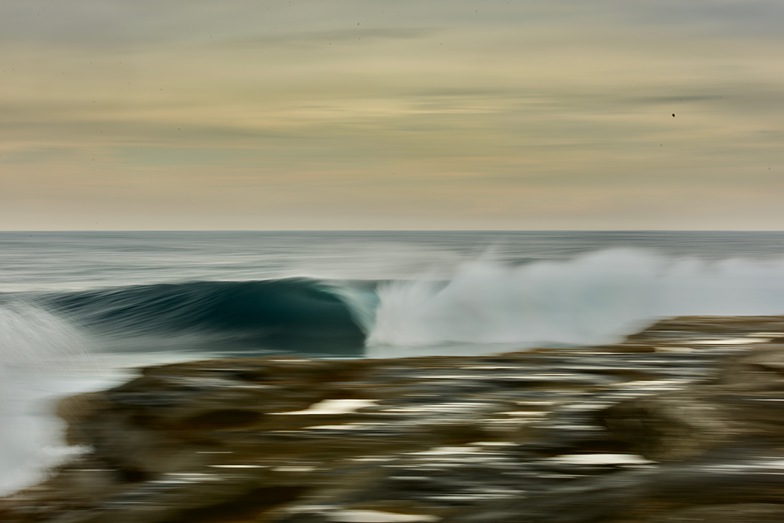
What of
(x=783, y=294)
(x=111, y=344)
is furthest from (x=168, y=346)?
(x=783, y=294)

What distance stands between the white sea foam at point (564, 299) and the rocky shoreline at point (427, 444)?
19.4 feet

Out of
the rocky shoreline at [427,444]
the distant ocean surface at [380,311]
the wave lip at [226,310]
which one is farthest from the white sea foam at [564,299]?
the rocky shoreline at [427,444]

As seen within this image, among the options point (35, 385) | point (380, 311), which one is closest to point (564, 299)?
point (380, 311)

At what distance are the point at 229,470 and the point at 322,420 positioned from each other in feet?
3.47

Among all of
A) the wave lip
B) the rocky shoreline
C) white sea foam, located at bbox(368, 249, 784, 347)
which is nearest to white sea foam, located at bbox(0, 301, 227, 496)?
the rocky shoreline

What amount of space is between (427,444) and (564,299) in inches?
458

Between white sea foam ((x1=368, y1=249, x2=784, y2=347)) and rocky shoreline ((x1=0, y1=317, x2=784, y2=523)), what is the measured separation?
5.91 metres

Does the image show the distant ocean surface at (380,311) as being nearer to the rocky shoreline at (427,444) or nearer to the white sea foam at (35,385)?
the white sea foam at (35,385)

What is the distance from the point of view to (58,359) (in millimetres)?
8492

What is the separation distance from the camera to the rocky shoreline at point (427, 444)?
A: 378 cm

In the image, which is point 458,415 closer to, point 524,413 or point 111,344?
point 524,413

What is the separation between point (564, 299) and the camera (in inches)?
631

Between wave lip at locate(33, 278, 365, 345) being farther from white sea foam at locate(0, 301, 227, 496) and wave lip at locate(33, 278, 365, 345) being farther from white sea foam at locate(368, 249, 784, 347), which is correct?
white sea foam at locate(0, 301, 227, 496)

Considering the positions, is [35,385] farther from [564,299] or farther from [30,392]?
[564,299]
